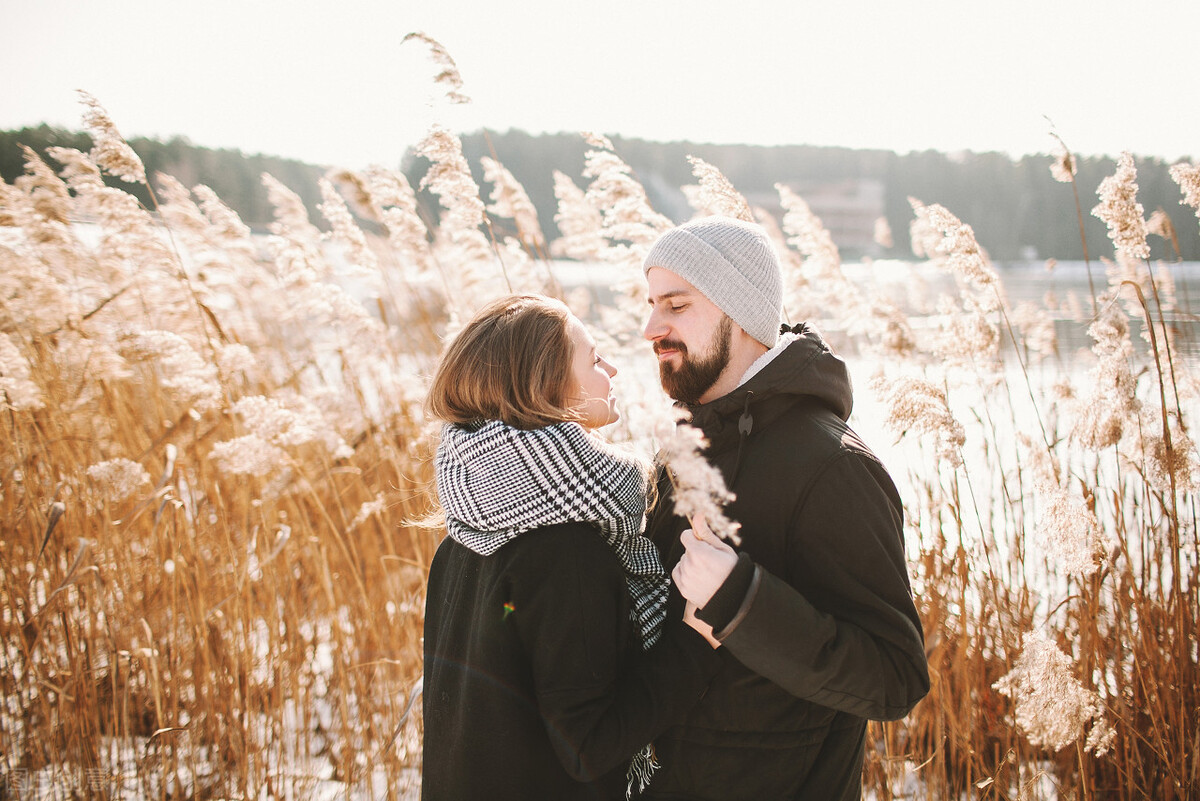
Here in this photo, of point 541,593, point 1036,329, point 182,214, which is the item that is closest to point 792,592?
point 541,593

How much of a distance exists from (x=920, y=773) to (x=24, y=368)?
3.06 m

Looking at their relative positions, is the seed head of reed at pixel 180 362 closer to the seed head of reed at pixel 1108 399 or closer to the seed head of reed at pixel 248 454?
the seed head of reed at pixel 248 454

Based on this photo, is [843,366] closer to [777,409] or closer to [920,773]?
[777,409]

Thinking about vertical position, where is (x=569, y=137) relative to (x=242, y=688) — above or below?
above

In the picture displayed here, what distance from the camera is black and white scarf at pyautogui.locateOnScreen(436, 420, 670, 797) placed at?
1164mm

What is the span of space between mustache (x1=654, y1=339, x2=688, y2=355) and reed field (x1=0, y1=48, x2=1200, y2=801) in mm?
212

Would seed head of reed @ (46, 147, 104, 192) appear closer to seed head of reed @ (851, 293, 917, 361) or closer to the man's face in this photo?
the man's face

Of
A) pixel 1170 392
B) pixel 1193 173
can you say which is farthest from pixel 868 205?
pixel 1193 173

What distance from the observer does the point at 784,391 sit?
1.32 m

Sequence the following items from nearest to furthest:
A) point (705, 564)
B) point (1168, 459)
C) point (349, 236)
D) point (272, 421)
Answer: point (705, 564) → point (1168, 459) → point (272, 421) → point (349, 236)

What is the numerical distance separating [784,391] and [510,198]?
6.93ft

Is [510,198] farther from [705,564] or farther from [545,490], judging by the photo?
[705,564]

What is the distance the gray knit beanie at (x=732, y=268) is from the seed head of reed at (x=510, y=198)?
1.57 meters

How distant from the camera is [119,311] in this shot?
2.88 m
